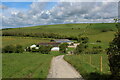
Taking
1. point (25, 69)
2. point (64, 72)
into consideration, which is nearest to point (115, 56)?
point (64, 72)

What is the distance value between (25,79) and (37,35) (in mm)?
144747

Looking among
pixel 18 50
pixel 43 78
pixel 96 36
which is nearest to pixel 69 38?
pixel 96 36

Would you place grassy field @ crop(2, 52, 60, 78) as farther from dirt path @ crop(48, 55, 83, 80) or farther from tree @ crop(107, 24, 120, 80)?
tree @ crop(107, 24, 120, 80)

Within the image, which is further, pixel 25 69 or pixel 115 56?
pixel 25 69

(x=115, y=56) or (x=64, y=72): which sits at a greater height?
(x=115, y=56)

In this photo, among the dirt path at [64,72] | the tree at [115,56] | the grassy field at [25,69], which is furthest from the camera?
the grassy field at [25,69]

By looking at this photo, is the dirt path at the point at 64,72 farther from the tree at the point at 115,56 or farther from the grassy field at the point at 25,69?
the tree at the point at 115,56

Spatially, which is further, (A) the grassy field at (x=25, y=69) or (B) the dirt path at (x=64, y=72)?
(A) the grassy field at (x=25, y=69)

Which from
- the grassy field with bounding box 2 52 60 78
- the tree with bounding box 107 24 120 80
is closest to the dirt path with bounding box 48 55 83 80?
the grassy field with bounding box 2 52 60 78

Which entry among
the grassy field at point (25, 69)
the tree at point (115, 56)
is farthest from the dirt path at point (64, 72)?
the tree at point (115, 56)

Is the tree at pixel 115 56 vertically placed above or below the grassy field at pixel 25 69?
above

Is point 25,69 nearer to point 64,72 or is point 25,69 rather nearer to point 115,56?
point 64,72

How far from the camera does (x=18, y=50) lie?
81938 mm

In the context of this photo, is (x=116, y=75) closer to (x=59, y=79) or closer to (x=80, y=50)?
(x=59, y=79)
